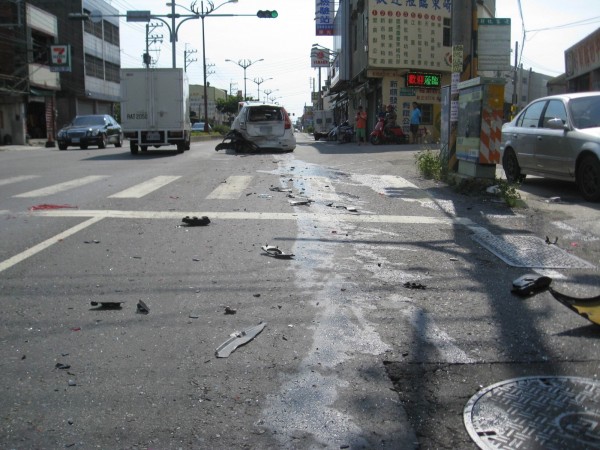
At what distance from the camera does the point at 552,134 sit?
10.1m

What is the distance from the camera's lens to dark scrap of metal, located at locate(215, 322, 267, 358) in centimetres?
366

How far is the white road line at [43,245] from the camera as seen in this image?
5570mm

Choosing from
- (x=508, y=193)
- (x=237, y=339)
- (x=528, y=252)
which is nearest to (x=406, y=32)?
(x=508, y=193)

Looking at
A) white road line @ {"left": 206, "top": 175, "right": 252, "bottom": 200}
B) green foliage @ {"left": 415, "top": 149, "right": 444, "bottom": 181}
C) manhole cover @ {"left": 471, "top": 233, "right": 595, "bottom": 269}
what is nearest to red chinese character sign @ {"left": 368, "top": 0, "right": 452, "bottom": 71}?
green foliage @ {"left": 415, "top": 149, "right": 444, "bottom": 181}

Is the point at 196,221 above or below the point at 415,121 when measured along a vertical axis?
below

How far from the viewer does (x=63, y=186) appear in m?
10.7

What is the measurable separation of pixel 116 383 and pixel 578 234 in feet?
19.2

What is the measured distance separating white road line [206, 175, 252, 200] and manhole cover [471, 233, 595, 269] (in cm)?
430

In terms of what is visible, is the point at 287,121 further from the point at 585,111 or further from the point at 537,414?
the point at 537,414

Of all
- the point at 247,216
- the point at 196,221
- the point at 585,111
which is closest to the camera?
the point at 196,221

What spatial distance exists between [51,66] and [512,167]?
128 ft

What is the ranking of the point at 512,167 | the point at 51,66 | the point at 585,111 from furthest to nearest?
the point at 51,66
the point at 512,167
the point at 585,111

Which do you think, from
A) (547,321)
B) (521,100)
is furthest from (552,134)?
(521,100)

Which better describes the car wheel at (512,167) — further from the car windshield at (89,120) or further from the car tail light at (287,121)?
the car windshield at (89,120)
